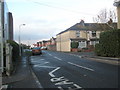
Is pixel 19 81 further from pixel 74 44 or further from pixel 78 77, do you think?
pixel 74 44

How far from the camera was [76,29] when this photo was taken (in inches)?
2135

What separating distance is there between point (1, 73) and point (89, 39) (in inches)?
1750

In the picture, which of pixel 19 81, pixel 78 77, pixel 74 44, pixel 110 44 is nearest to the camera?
pixel 19 81

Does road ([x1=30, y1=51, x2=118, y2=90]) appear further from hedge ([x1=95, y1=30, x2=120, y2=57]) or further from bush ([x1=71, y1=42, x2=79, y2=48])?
bush ([x1=71, y1=42, x2=79, y2=48])

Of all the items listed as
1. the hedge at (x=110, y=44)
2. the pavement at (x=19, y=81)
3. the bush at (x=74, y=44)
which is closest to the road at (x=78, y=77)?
the pavement at (x=19, y=81)

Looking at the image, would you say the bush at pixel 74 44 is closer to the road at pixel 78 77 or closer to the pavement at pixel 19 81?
the road at pixel 78 77

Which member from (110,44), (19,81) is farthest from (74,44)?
(19,81)

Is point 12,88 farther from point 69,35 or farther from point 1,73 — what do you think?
point 69,35

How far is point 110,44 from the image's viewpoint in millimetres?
21484

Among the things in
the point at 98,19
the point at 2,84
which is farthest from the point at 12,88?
the point at 98,19

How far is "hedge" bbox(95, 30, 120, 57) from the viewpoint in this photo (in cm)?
2069

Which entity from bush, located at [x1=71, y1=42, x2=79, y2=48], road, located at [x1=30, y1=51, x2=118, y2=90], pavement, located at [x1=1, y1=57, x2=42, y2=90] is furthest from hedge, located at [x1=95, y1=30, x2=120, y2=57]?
bush, located at [x1=71, y1=42, x2=79, y2=48]

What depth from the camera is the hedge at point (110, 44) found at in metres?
20.7

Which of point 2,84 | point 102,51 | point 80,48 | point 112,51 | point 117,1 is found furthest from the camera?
point 80,48
